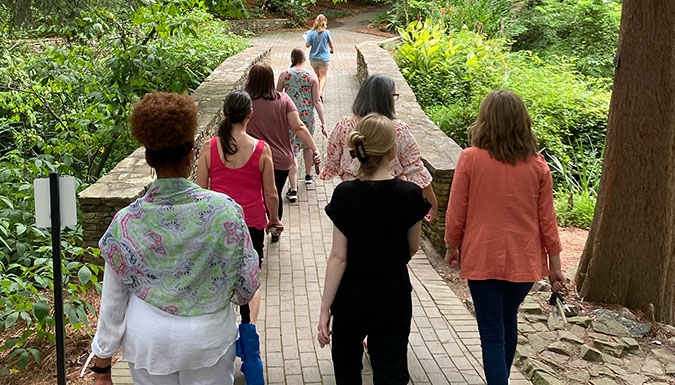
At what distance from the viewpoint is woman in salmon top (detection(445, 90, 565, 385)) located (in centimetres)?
414

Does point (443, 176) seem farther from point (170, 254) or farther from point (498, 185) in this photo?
point (170, 254)

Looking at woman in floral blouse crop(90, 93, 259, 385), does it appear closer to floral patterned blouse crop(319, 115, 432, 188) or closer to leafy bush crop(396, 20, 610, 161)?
floral patterned blouse crop(319, 115, 432, 188)

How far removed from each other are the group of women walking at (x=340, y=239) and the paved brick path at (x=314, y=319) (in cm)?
52

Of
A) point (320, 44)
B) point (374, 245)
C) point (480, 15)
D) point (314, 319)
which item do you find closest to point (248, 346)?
point (374, 245)

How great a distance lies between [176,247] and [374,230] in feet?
3.87

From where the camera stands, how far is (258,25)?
A: 30.7 metres

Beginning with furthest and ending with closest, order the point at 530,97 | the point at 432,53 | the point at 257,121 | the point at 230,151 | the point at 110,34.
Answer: the point at 432,53, the point at 530,97, the point at 110,34, the point at 257,121, the point at 230,151

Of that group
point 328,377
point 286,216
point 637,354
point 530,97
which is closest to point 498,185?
point 328,377

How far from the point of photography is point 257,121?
697cm

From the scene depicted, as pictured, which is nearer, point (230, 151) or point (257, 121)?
point (230, 151)

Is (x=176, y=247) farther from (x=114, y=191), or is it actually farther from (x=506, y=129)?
(x=114, y=191)

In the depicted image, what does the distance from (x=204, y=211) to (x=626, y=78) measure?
478cm

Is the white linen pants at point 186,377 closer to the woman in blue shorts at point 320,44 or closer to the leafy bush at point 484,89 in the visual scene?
the leafy bush at point 484,89

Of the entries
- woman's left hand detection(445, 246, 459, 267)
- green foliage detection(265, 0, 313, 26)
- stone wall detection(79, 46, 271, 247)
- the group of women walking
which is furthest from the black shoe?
green foliage detection(265, 0, 313, 26)
